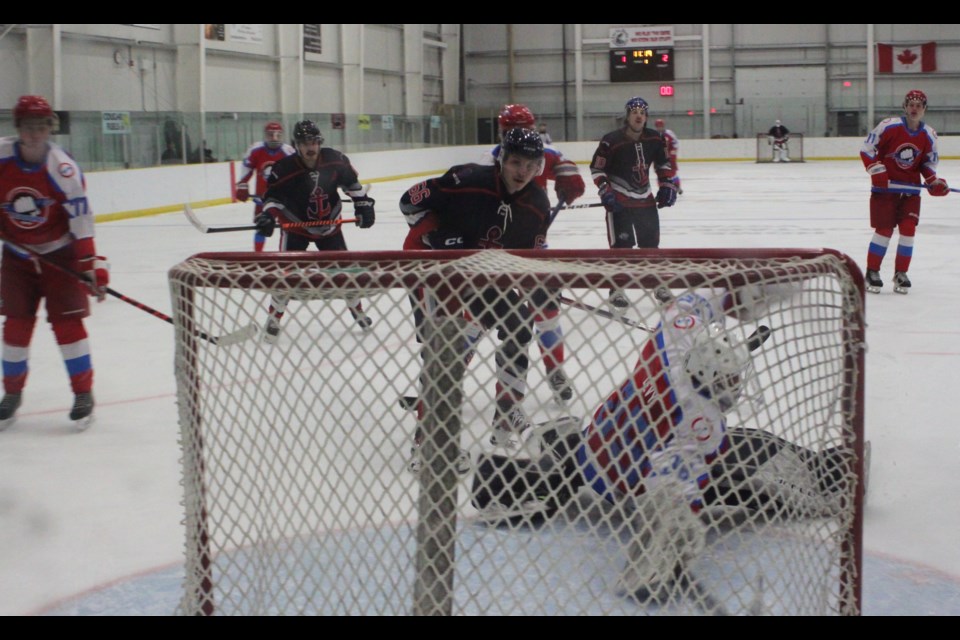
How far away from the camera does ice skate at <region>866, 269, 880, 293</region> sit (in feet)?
20.7

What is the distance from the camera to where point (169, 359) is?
502 centimetres

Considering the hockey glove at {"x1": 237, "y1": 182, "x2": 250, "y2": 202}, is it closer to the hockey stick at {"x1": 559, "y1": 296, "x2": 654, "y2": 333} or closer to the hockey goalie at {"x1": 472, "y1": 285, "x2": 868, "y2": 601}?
the hockey goalie at {"x1": 472, "y1": 285, "x2": 868, "y2": 601}

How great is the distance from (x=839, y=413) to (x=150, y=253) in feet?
24.7

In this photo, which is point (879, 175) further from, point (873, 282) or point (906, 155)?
point (873, 282)

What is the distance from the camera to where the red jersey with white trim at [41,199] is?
3.64m

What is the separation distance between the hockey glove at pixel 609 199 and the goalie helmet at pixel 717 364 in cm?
385

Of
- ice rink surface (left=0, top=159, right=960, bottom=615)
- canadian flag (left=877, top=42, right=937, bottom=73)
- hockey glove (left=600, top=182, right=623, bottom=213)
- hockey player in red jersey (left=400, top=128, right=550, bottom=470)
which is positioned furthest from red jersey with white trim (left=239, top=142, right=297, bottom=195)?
canadian flag (left=877, top=42, right=937, bottom=73)

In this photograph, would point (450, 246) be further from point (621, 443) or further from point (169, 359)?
point (169, 359)

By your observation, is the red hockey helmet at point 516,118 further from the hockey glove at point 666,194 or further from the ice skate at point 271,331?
the ice skate at point 271,331

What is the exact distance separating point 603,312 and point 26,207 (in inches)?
95.8

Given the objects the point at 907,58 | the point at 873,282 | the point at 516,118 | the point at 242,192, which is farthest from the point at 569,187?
the point at 907,58

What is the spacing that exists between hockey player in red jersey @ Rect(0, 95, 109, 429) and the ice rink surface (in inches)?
7.6

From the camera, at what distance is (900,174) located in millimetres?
6230

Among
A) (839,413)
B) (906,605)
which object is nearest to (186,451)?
(839,413)
